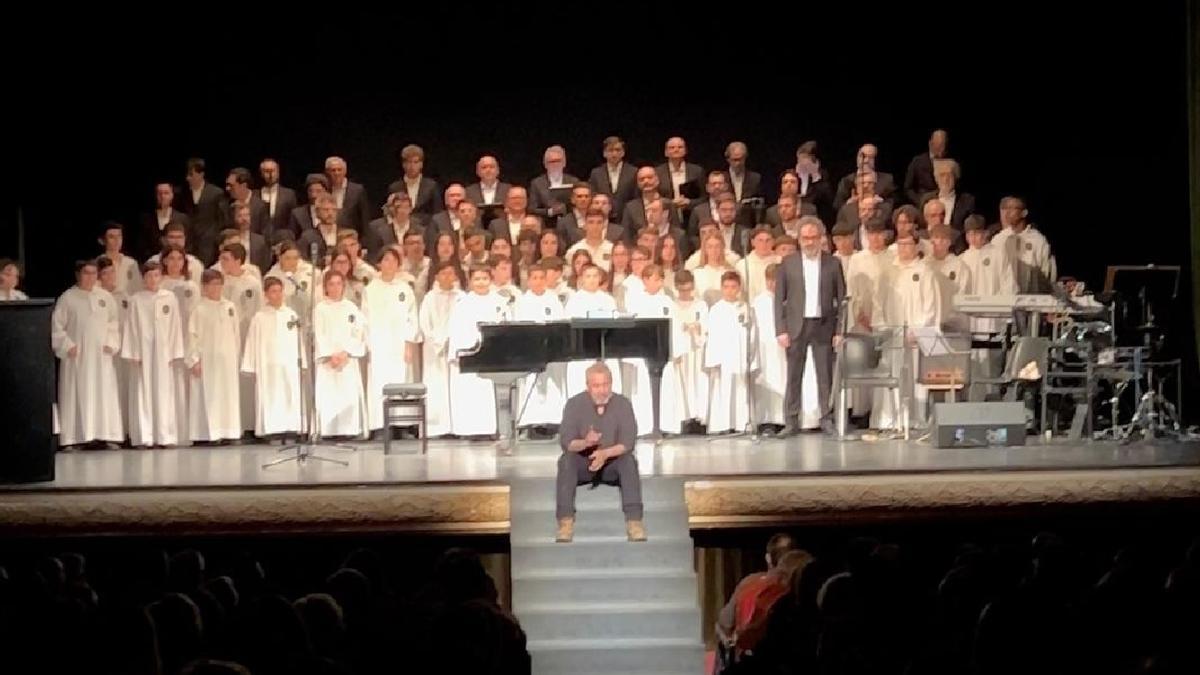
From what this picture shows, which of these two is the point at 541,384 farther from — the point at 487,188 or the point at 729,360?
the point at 487,188

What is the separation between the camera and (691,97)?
15562 millimetres

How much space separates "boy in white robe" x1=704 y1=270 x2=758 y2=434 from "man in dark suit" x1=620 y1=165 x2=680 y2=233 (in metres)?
0.93

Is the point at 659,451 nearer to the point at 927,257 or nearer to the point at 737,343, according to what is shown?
the point at 737,343

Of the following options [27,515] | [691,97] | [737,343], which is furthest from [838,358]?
[27,515]

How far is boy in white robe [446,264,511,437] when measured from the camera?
1266cm

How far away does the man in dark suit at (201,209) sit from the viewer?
45.3ft

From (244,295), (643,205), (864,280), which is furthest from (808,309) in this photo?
(244,295)

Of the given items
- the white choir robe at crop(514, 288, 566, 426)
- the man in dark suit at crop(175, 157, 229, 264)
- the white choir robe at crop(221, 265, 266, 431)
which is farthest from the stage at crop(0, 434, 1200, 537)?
the man in dark suit at crop(175, 157, 229, 264)

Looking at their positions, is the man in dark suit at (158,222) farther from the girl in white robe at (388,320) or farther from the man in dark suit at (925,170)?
the man in dark suit at (925,170)

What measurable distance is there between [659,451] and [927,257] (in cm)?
270

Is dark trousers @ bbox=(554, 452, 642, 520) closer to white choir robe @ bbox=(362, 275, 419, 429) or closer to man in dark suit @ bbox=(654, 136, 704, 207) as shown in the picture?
white choir robe @ bbox=(362, 275, 419, 429)

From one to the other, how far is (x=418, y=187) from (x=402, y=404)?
113 inches

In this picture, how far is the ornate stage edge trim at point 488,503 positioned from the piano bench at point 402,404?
1563 mm

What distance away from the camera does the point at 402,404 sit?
11719 mm
